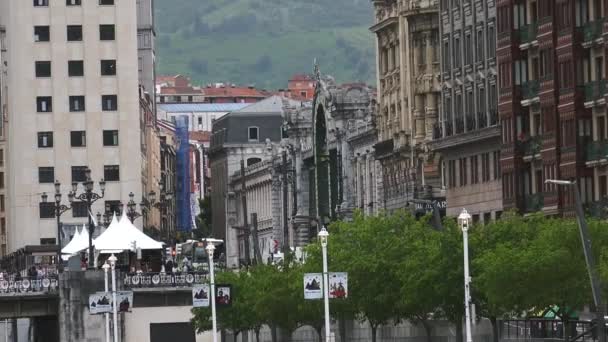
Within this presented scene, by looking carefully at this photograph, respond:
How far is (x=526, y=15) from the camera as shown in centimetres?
12138

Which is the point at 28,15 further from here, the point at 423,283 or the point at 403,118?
the point at 423,283

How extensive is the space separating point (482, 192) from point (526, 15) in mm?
14914

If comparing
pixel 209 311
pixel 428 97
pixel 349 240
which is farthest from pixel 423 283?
pixel 428 97

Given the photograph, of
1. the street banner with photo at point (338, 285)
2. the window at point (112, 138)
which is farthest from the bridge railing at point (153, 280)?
the window at point (112, 138)

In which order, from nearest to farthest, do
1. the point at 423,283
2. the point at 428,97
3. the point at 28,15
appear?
the point at 423,283 < the point at 428,97 < the point at 28,15

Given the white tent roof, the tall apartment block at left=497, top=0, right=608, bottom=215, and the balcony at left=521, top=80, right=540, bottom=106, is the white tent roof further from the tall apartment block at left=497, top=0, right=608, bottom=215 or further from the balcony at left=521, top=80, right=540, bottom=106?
the balcony at left=521, top=80, right=540, bottom=106

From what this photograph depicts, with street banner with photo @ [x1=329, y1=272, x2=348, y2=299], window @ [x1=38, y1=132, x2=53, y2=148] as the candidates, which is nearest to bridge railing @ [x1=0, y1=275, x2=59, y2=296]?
street banner with photo @ [x1=329, y1=272, x2=348, y2=299]

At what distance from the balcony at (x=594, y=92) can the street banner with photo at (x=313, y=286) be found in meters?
17.4

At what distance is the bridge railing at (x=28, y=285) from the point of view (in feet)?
447

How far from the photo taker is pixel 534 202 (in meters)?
120

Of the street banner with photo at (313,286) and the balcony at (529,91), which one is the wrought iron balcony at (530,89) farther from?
the street banner with photo at (313,286)

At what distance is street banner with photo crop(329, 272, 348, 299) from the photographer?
98062 mm

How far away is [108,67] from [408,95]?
33.4m

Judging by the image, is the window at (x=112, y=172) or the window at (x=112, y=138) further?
the window at (x=112, y=172)
